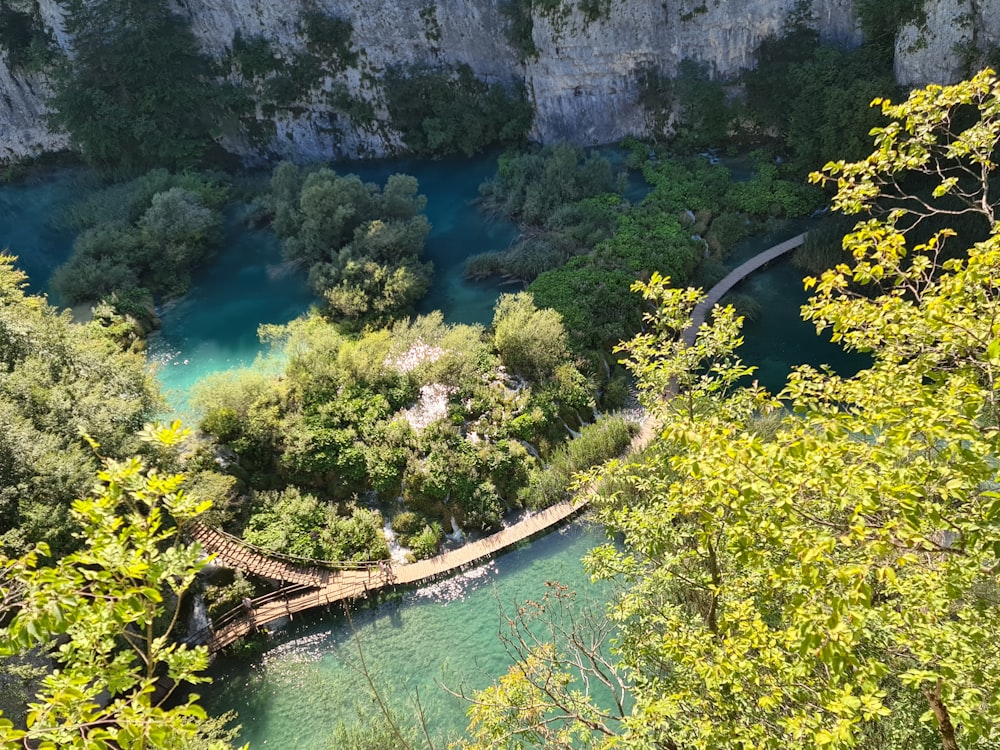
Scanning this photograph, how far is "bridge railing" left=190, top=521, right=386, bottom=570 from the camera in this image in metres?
13.5

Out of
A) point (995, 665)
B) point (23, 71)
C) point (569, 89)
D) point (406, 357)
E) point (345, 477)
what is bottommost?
point (345, 477)

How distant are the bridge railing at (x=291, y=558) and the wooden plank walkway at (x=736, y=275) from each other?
40.2ft

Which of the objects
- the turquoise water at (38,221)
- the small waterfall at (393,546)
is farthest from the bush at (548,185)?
the turquoise water at (38,221)

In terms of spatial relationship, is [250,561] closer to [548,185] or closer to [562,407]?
[562,407]

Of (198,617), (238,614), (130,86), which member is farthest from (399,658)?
(130,86)

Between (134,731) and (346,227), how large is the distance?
23.4m

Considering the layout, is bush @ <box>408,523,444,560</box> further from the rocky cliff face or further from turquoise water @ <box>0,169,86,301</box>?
the rocky cliff face

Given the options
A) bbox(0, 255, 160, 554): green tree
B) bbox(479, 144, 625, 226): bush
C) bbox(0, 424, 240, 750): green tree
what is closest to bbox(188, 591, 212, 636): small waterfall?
bbox(0, 255, 160, 554): green tree

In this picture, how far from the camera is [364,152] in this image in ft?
112

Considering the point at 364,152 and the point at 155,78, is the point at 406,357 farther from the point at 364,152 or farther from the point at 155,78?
the point at 155,78

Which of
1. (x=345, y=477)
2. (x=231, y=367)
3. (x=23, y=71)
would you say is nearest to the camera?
(x=345, y=477)

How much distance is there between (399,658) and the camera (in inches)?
492

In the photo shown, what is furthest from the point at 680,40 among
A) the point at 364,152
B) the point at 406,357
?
the point at 406,357

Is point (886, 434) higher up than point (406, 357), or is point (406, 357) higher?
point (886, 434)
